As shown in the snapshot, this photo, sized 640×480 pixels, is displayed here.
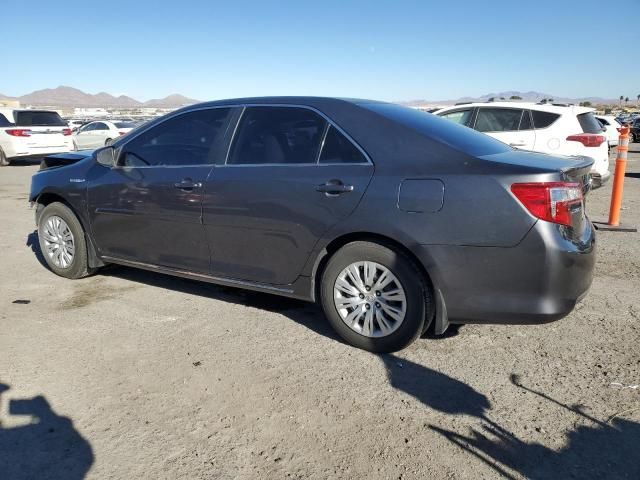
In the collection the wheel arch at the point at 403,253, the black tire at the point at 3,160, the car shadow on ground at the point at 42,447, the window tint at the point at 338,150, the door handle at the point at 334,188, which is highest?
the window tint at the point at 338,150

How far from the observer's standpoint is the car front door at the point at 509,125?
8.80 meters

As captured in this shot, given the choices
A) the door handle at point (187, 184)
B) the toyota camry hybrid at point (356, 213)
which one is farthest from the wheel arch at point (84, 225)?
the door handle at point (187, 184)

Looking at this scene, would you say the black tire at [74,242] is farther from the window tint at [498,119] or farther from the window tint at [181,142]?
the window tint at [498,119]

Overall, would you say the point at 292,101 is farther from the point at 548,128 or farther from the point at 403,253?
the point at 548,128

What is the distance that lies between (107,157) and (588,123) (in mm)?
7800

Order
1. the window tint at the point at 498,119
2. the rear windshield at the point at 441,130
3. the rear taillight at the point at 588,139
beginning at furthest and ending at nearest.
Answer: the window tint at the point at 498,119, the rear taillight at the point at 588,139, the rear windshield at the point at 441,130

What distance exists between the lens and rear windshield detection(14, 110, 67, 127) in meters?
16.6

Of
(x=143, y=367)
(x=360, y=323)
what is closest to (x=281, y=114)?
(x=360, y=323)

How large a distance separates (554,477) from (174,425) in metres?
1.85

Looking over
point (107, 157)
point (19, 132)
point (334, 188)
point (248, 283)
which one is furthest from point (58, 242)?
point (19, 132)

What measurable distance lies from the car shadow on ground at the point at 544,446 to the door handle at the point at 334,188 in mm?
1305

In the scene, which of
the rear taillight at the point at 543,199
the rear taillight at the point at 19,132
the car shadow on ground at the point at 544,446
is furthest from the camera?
the rear taillight at the point at 19,132

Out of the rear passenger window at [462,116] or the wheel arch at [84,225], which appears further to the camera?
the rear passenger window at [462,116]

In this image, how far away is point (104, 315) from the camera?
14.2ft
